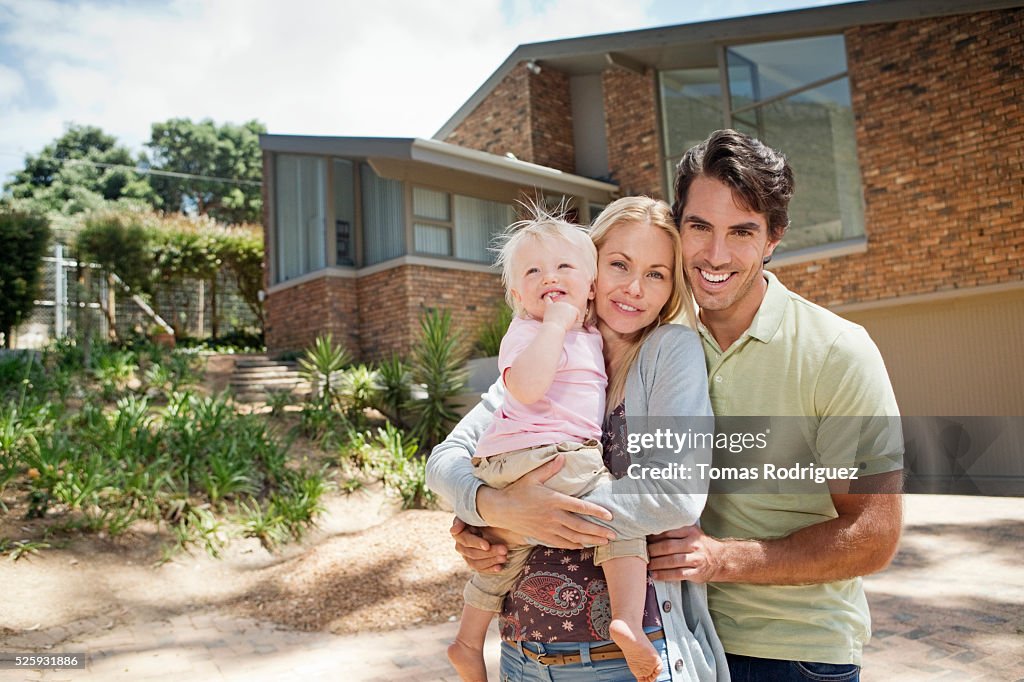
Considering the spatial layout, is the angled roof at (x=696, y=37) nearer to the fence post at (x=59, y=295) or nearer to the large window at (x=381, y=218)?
the large window at (x=381, y=218)

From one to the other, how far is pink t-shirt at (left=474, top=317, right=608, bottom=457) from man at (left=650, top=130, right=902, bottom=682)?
27 centimetres

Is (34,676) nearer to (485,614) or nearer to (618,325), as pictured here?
(485,614)

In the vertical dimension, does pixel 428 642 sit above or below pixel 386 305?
below

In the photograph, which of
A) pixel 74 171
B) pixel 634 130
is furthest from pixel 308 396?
pixel 74 171

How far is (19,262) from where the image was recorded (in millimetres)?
13117

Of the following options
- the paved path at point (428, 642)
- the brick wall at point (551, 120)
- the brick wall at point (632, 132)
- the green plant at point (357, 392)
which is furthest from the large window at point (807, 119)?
the green plant at point (357, 392)

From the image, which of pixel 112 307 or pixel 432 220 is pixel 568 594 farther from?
pixel 112 307

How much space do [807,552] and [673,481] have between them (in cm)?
33

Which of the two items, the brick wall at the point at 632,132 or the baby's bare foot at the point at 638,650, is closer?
the baby's bare foot at the point at 638,650

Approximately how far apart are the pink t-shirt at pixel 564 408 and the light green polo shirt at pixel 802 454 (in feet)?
0.90

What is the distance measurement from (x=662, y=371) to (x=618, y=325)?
207 mm

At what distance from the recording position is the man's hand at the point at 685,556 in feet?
4.99

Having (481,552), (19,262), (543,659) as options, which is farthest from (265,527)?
(19,262)

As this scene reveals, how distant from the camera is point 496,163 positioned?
1320 centimetres
